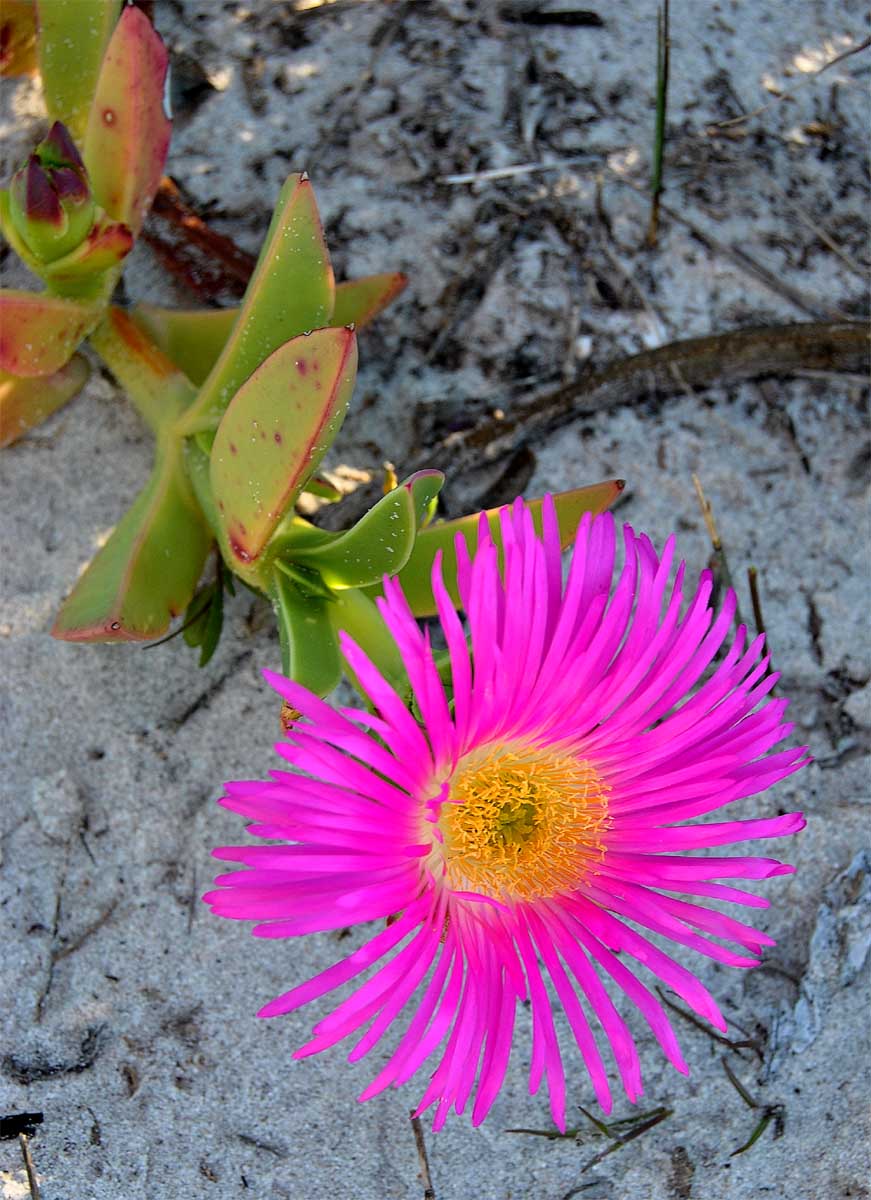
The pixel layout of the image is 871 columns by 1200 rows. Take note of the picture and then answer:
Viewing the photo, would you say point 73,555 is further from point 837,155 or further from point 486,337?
point 837,155

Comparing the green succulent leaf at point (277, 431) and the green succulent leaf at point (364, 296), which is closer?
the green succulent leaf at point (277, 431)

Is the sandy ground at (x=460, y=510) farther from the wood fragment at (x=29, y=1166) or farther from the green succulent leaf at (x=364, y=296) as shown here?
the green succulent leaf at (x=364, y=296)

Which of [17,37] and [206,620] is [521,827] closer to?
[206,620]

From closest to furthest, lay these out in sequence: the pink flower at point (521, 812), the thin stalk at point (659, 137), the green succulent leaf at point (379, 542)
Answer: the pink flower at point (521, 812) < the green succulent leaf at point (379, 542) < the thin stalk at point (659, 137)

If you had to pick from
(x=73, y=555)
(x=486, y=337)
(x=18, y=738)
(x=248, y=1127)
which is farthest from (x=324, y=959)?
(x=486, y=337)

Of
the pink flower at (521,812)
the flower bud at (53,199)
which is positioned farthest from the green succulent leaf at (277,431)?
the flower bud at (53,199)

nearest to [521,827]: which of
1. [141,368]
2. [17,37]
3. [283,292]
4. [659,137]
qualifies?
[283,292]

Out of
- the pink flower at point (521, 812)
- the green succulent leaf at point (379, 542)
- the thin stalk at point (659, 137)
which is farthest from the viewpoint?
the thin stalk at point (659, 137)

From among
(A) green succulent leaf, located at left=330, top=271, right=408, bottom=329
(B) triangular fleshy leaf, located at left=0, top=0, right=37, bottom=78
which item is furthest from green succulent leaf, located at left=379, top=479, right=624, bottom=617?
(B) triangular fleshy leaf, located at left=0, top=0, right=37, bottom=78
